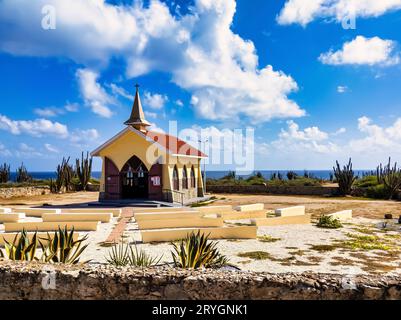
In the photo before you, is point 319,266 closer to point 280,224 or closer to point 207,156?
point 280,224

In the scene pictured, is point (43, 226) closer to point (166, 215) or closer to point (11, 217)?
point (11, 217)

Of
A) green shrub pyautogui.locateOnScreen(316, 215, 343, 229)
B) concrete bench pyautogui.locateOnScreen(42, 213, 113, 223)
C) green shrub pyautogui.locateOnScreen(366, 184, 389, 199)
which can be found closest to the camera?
green shrub pyautogui.locateOnScreen(316, 215, 343, 229)

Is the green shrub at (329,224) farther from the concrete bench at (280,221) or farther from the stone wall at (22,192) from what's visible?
the stone wall at (22,192)

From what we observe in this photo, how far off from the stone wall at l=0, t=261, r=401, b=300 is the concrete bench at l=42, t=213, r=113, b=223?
9.98 meters

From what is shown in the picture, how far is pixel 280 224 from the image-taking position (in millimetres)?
15312

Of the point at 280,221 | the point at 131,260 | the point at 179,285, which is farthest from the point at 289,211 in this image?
the point at 179,285

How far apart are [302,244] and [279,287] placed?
6.78m

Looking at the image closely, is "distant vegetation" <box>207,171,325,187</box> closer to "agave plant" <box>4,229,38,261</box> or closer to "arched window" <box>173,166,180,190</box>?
"arched window" <box>173,166,180,190</box>

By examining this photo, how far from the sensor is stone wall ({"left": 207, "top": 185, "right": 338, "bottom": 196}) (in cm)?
3225

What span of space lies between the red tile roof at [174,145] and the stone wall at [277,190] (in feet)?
25.2

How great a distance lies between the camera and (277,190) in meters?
34.5

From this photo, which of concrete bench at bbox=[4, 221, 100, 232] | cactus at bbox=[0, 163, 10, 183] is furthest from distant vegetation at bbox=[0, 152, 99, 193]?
concrete bench at bbox=[4, 221, 100, 232]

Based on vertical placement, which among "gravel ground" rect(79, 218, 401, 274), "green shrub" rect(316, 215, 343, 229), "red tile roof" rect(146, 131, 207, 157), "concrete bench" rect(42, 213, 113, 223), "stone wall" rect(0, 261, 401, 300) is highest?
"red tile roof" rect(146, 131, 207, 157)

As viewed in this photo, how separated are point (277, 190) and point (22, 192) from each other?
80.4 ft
